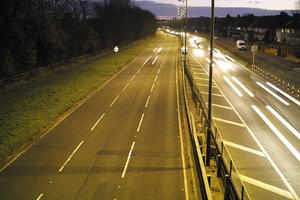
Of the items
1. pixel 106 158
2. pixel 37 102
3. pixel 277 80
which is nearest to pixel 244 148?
pixel 106 158

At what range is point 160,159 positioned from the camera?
17.4 m

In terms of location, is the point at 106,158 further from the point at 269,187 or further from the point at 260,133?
the point at 260,133

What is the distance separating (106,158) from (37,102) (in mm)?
13940

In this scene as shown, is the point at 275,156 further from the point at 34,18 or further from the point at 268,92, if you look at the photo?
the point at 34,18

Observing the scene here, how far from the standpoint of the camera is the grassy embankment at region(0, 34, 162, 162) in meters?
20.8

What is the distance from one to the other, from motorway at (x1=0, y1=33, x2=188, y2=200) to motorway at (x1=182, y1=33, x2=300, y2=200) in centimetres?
299

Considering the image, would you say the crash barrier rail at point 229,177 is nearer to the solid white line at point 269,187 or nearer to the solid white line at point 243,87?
the solid white line at point 269,187

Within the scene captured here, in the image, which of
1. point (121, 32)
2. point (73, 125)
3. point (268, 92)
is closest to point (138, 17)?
point (121, 32)

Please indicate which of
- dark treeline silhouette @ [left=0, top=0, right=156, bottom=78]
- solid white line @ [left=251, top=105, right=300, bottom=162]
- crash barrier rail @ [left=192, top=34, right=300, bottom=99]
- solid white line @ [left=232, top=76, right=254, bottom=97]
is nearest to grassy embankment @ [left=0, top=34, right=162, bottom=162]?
dark treeline silhouette @ [left=0, top=0, right=156, bottom=78]

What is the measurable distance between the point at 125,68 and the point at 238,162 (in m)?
38.1

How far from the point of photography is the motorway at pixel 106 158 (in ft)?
46.4

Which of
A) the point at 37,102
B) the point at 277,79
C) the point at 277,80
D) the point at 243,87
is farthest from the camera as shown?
the point at 277,79

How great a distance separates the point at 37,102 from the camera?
29.2 meters

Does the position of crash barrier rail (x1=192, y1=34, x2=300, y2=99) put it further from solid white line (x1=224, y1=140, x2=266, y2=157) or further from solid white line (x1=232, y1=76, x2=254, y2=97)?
solid white line (x1=224, y1=140, x2=266, y2=157)
